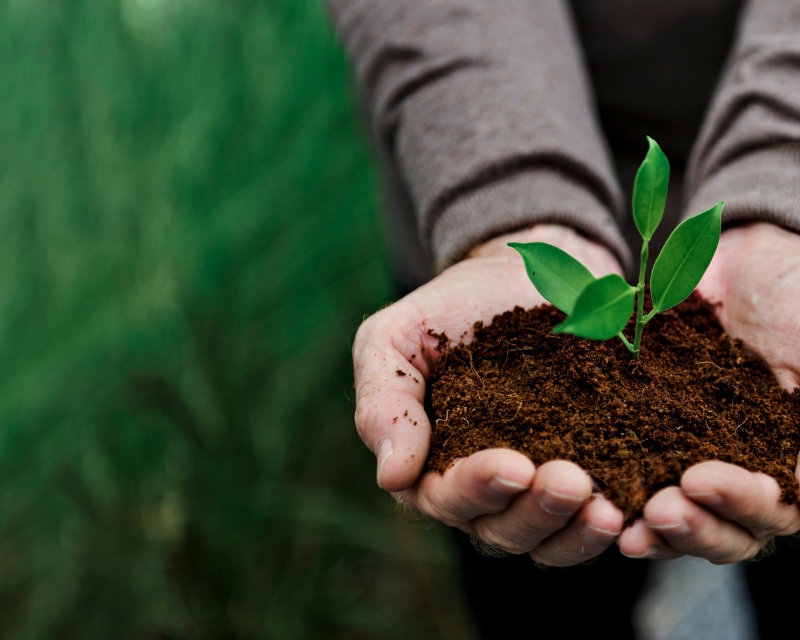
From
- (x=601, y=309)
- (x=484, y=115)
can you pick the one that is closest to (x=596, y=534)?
(x=601, y=309)

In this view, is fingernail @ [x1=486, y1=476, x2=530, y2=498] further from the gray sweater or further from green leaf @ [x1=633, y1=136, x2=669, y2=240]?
the gray sweater

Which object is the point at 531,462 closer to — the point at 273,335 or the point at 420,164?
the point at 420,164

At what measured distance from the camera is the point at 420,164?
1038mm

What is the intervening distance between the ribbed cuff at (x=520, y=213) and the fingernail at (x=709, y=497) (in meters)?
0.48

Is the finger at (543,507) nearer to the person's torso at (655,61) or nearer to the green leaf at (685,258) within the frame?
the green leaf at (685,258)

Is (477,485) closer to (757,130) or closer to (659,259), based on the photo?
(659,259)

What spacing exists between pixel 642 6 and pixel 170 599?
5.22ft

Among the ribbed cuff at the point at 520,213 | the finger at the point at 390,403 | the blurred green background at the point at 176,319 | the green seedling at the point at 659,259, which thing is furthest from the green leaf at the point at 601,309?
the blurred green background at the point at 176,319

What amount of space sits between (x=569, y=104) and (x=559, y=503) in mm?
704

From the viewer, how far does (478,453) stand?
2.06 feet

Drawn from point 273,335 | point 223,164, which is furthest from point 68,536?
point 223,164

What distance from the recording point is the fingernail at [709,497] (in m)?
0.58

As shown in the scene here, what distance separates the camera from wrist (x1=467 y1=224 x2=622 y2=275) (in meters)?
0.93

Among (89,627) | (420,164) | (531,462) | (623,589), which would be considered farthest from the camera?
(89,627)
